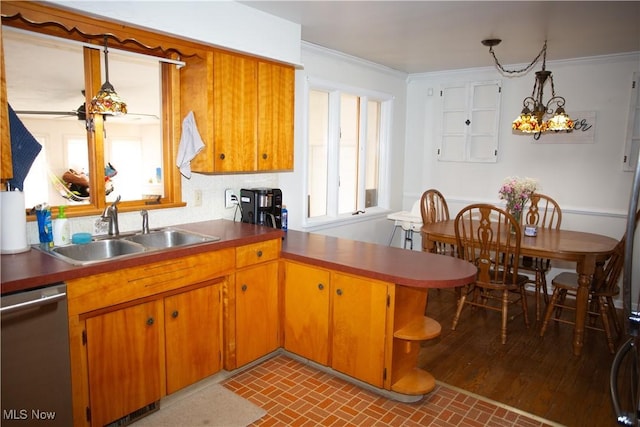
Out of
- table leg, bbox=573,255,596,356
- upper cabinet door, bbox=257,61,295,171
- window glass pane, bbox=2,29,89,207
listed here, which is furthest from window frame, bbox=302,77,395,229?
table leg, bbox=573,255,596,356

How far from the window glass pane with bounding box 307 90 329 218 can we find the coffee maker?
0.99 metres

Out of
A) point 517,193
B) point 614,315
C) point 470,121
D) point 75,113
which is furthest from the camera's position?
point 470,121

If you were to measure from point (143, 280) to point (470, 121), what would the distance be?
401cm

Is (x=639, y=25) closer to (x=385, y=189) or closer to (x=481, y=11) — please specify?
(x=481, y=11)

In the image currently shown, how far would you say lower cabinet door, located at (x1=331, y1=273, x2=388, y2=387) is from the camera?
8.15 feet

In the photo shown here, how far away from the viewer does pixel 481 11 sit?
2.90 m

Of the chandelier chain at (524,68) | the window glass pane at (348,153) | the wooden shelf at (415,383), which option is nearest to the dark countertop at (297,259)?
the wooden shelf at (415,383)

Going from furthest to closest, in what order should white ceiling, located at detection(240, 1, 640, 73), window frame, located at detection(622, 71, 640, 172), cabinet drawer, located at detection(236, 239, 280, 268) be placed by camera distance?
window frame, located at detection(622, 71, 640, 172)
white ceiling, located at detection(240, 1, 640, 73)
cabinet drawer, located at detection(236, 239, 280, 268)

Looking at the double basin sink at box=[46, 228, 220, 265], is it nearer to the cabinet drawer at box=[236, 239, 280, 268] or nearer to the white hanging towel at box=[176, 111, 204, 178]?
the cabinet drawer at box=[236, 239, 280, 268]

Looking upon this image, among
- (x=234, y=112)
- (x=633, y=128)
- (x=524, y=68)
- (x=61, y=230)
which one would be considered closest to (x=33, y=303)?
(x=61, y=230)

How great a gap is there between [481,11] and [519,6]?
0.23 m

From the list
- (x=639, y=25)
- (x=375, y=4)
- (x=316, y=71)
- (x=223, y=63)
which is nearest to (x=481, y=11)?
(x=375, y=4)

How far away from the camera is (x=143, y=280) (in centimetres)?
222

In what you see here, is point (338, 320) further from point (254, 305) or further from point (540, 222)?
point (540, 222)
